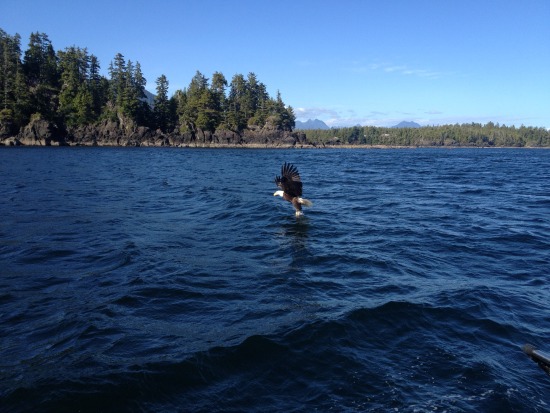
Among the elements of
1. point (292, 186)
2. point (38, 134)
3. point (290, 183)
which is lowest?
point (292, 186)

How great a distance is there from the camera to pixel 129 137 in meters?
116

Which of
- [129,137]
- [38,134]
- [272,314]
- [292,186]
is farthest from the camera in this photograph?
[129,137]

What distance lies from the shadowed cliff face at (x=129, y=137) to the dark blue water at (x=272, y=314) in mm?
97212

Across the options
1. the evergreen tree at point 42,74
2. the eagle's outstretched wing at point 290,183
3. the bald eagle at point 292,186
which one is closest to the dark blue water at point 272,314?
the bald eagle at point 292,186

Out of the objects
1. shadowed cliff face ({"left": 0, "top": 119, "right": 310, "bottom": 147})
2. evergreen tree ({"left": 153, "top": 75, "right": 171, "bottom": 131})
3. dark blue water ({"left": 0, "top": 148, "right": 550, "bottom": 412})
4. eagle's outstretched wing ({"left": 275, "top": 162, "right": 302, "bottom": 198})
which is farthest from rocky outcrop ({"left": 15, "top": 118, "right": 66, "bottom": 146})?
eagle's outstretched wing ({"left": 275, "top": 162, "right": 302, "bottom": 198})

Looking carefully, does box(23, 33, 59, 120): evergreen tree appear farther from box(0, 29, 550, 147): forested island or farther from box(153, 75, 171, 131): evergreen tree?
box(153, 75, 171, 131): evergreen tree

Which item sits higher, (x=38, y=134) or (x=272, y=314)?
(x=38, y=134)

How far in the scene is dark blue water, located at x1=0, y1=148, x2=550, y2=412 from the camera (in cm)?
514

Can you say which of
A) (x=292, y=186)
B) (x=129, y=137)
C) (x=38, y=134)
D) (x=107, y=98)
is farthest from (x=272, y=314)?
(x=107, y=98)

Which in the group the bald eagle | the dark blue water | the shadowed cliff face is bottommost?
the dark blue water

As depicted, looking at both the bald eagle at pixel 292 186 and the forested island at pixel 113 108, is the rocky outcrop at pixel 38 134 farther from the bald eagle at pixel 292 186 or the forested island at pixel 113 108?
the bald eagle at pixel 292 186

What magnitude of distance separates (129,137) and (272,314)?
120 metres

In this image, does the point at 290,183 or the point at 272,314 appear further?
the point at 290,183

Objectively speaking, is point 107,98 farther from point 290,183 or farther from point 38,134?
point 290,183
